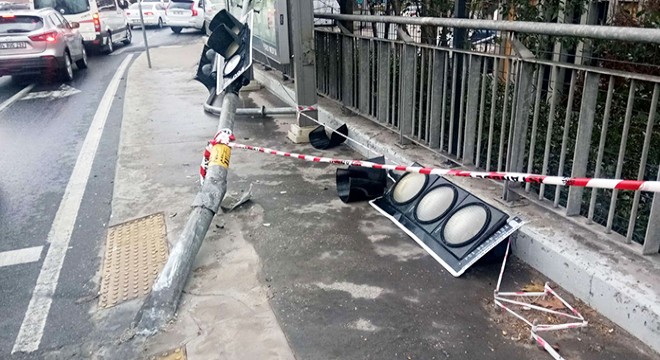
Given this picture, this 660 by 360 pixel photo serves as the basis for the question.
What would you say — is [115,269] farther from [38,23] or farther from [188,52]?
[188,52]

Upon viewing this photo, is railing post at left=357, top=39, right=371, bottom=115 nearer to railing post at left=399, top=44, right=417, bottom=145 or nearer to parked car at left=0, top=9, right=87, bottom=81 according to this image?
railing post at left=399, top=44, right=417, bottom=145

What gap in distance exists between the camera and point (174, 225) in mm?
4555

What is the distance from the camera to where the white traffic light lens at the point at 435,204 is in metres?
4.06

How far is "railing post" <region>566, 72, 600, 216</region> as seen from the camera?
3.21 meters

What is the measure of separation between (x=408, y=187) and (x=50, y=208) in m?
3.60

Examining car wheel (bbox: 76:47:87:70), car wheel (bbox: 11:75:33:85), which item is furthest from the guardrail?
car wheel (bbox: 76:47:87:70)

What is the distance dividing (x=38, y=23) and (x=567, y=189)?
13.0 m

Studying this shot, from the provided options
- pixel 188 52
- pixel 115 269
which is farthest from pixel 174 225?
pixel 188 52

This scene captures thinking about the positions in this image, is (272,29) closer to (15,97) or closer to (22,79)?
(15,97)

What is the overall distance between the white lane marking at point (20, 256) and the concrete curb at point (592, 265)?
367 centimetres

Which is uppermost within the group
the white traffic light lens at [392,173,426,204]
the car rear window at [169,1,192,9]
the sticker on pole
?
the car rear window at [169,1,192,9]

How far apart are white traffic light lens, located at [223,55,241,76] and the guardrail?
59.3 inches

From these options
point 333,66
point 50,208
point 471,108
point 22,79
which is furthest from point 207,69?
point 22,79

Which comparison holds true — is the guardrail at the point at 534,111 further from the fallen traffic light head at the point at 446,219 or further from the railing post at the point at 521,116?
the fallen traffic light head at the point at 446,219
